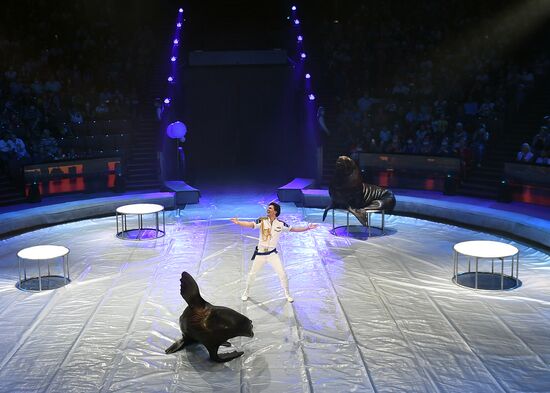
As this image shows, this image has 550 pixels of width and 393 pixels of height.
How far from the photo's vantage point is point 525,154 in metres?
16.6

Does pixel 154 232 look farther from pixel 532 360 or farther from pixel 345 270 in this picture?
pixel 532 360

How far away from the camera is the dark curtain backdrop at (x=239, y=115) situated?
2423cm

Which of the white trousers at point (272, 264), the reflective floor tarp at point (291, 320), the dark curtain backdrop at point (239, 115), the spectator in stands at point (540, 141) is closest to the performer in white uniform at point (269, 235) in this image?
the white trousers at point (272, 264)

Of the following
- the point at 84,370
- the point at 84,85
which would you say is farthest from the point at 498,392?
the point at 84,85

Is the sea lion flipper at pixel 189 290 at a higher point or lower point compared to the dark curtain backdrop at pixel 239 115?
lower

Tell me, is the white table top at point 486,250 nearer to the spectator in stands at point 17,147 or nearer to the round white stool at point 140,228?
the round white stool at point 140,228

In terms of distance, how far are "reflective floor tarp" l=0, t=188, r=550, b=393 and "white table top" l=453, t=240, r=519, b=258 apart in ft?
1.85

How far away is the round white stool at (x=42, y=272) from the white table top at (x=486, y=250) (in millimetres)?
6194

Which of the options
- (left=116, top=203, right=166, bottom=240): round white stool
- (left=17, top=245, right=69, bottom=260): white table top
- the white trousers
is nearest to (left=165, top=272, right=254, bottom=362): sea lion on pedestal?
the white trousers

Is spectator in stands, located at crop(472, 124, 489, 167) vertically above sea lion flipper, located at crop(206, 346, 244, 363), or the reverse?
spectator in stands, located at crop(472, 124, 489, 167)

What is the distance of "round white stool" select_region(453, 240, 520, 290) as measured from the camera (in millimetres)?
10617

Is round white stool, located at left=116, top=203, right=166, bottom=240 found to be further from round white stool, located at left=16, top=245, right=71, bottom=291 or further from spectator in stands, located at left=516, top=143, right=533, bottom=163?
spectator in stands, located at left=516, top=143, right=533, bottom=163

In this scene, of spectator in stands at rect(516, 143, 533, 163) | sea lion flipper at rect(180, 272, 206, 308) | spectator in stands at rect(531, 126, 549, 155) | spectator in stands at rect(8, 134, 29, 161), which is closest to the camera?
sea lion flipper at rect(180, 272, 206, 308)

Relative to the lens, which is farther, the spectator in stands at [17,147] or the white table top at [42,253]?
the spectator in stands at [17,147]
